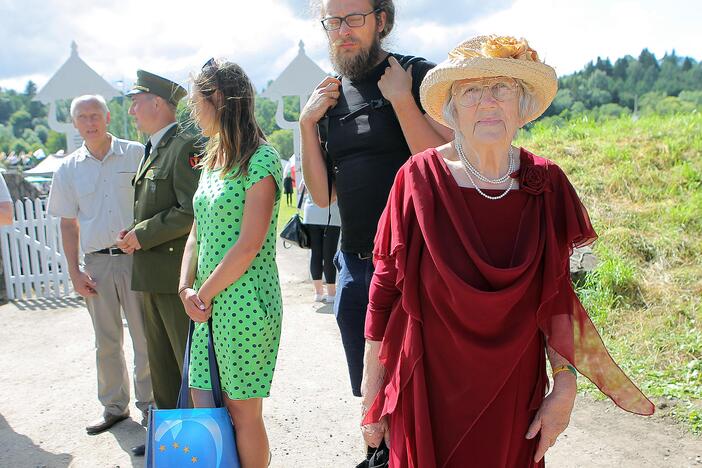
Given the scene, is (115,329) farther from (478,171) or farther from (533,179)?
(533,179)

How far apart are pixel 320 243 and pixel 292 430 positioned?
366 cm

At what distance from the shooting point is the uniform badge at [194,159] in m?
3.64

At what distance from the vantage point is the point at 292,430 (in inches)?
168

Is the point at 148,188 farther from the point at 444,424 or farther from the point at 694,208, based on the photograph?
the point at 694,208

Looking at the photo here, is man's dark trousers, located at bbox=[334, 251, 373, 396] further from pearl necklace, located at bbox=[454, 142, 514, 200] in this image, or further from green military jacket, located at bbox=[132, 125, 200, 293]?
green military jacket, located at bbox=[132, 125, 200, 293]

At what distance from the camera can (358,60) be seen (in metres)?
2.79

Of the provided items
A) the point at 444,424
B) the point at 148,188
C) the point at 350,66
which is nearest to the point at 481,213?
the point at 444,424

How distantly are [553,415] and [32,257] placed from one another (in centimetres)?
862

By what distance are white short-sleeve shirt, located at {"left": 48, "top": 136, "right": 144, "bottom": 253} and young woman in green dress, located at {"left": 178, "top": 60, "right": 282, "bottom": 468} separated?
1626 millimetres

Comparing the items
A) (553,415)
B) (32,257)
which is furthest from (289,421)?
(32,257)

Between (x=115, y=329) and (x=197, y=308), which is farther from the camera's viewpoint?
(x=115, y=329)

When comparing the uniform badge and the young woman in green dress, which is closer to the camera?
the young woman in green dress

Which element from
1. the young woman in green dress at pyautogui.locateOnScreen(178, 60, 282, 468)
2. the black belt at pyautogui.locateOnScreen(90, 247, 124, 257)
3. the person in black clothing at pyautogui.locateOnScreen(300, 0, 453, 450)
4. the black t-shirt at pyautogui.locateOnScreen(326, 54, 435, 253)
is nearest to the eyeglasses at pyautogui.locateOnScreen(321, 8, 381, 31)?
the person in black clothing at pyautogui.locateOnScreen(300, 0, 453, 450)

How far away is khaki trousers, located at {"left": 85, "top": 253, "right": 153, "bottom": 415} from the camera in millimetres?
4410
